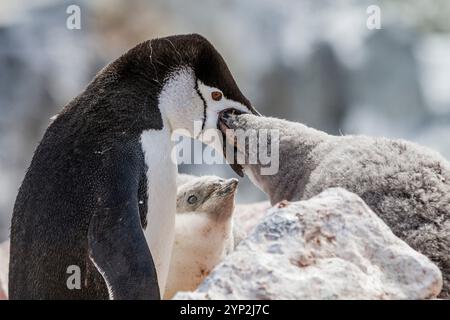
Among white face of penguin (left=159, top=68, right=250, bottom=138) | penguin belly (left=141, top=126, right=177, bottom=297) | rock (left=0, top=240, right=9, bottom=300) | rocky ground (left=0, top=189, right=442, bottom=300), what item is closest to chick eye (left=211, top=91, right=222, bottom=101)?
white face of penguin (left=159, top=68, right=250, bottom=138)

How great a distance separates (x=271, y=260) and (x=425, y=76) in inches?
360

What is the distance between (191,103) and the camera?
10.9 feet

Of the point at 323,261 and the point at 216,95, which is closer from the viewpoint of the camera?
the point at 323,261

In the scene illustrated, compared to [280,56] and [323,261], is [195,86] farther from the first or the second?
[280,56]

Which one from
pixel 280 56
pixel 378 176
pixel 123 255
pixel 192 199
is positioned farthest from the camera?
pixel 280 56

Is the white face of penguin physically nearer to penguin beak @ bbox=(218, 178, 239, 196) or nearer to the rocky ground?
penguin beak @ bbox=(218, 178, 239, 196)

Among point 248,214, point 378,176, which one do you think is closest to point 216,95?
point 378,176

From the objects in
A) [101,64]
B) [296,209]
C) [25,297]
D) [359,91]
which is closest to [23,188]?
[25,297]

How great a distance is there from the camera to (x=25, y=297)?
295cm

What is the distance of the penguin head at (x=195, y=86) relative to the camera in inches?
129

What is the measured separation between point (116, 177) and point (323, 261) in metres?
0.86

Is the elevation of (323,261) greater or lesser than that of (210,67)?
lesser

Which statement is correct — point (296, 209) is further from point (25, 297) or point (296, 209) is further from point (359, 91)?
point (359, 91)
